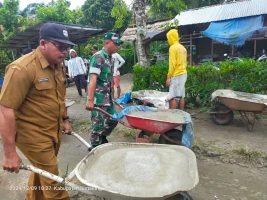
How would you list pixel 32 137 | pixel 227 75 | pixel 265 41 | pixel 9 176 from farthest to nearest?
1. pixel 265 41
2. pixel 227 75
3. pixel 9 176
4. pixel 32 137

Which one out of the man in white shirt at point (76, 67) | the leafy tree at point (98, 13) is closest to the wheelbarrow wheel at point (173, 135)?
the man in white shirt at point (76, 67)

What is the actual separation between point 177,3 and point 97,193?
6.03m

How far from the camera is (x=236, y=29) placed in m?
11.4

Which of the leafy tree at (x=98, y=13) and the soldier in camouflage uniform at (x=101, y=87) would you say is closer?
the soldier in camouflage uniform at (x=101, y=87)

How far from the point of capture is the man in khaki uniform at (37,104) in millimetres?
1896

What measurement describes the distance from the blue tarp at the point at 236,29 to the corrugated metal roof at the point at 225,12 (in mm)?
279

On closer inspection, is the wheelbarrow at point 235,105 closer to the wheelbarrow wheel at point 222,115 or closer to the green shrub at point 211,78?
the wheelbarrow wheel at point 222,115

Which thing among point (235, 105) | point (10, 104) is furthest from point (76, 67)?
point (10, 104)

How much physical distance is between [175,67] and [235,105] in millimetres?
1341

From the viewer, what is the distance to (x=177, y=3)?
668 centimetres

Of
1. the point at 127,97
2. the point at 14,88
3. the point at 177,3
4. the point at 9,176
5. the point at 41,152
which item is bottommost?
the point at 9,176

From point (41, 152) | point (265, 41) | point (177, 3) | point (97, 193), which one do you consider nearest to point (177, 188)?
point (97, 193)

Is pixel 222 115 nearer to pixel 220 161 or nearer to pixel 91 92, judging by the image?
pixel 220 161

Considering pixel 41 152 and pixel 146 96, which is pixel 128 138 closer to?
pixel 146 96
